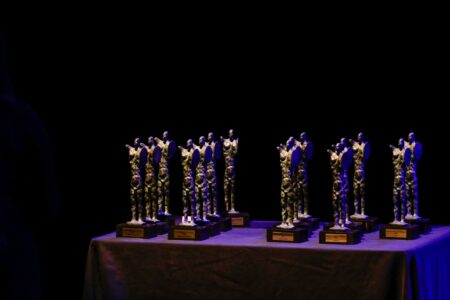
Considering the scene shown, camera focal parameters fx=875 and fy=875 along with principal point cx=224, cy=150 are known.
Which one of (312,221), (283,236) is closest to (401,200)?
(312,221)

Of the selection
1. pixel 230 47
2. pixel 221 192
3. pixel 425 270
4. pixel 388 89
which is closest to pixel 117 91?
pixel 230 47

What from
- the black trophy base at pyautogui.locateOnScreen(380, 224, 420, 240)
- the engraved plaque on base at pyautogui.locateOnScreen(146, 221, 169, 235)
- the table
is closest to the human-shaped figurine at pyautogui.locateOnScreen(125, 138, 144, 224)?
the engraved plaque on base at pyautogui.locateOnScreen(146, 221, 169, 235)

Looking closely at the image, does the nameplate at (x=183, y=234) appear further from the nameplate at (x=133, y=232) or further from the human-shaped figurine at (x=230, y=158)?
the human-shaped figurine at (x=230, y=158)

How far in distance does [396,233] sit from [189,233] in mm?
1149

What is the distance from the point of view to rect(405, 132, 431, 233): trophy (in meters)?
5.05

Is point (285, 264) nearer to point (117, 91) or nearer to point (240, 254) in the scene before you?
point (240, 254)

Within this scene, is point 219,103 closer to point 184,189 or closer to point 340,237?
point 184,189

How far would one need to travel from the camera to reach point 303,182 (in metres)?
5.39

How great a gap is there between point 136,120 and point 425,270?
9.02ft

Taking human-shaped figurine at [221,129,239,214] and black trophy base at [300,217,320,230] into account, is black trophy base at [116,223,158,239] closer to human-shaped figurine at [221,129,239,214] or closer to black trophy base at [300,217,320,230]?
human-shaped figurine at [221,129,239,214]

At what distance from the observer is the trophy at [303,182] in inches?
207

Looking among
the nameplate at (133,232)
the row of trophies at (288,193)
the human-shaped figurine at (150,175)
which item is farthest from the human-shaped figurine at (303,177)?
the nameplate at (133,232)

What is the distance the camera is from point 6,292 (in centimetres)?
275

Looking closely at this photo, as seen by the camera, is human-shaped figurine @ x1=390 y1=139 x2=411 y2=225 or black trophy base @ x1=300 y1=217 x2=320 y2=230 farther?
black trophy base @ x1=300 y1=217 x2=320 y2=230
